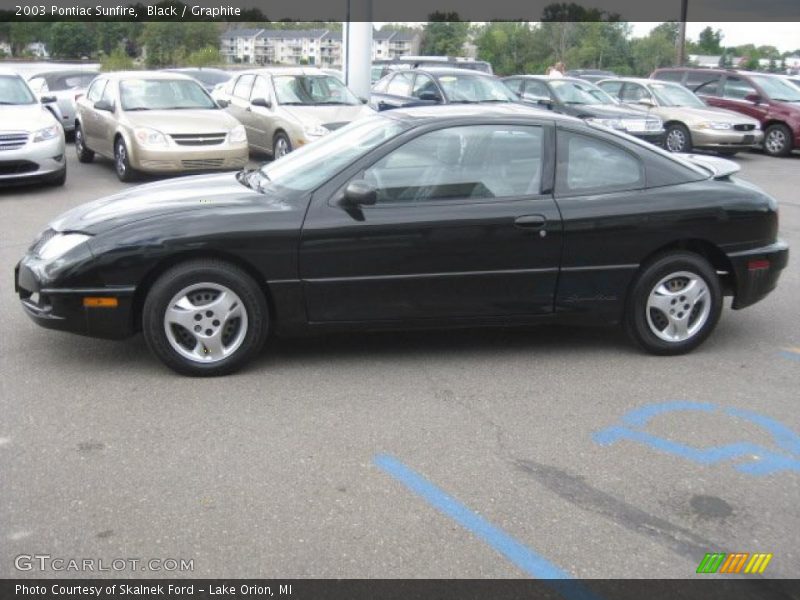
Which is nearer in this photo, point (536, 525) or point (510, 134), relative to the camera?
point (536, 525)

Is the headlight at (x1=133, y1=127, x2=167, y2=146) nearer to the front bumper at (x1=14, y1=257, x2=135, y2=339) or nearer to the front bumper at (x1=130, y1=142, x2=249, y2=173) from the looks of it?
the front bumper at (x1=130, y1=142, x2=249, y2=173)

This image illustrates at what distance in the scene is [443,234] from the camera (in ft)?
17.4

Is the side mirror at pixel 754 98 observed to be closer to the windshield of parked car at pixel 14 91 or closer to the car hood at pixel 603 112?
the car hood at pixel 603 112

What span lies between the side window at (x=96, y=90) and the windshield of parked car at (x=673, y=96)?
1069cm

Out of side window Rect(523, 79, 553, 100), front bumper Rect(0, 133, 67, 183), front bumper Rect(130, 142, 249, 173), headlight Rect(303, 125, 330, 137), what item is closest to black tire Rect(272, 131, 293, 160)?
headlight Rect(303, 125, 330, 137)

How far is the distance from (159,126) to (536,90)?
8.38m

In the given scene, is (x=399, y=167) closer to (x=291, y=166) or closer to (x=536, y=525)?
(x=291, y=166)

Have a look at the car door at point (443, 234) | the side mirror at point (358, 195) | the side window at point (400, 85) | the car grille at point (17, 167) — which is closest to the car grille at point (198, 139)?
the car grille at point (17, 167)

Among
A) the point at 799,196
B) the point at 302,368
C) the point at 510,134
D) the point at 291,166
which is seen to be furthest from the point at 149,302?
the point at 799,196

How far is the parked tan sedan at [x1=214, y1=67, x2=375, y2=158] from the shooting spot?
1359 centimetres

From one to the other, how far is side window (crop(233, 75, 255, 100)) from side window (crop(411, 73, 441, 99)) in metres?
3.16

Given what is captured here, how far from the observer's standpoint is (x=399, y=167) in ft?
Result: 17.8
